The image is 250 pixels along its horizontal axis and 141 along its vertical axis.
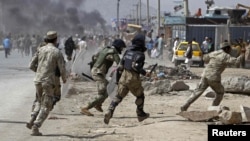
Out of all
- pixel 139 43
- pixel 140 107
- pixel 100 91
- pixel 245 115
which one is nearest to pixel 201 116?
pixel 245 115

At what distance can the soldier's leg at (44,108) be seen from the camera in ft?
31.8

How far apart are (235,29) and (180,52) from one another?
12.0m

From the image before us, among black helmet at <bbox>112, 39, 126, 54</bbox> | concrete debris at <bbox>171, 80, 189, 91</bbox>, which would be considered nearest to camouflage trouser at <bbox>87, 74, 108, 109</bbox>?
black helmet at <bbox>112, 39, 126, 54</bbox>

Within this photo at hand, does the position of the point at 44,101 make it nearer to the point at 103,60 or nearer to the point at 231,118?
the point at 103,60

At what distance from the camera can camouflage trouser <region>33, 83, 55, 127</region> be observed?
31.8ft

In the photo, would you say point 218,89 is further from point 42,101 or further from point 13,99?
point 13,99

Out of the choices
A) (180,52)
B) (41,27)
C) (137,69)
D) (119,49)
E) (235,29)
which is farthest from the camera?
(41,27)

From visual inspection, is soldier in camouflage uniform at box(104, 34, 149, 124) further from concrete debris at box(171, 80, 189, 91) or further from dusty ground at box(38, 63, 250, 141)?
concrete debris at box(171, 80, 189, 91)

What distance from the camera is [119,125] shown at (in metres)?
11.1

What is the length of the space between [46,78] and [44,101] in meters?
0.35

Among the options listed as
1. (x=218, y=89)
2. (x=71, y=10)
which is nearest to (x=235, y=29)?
(x=71, y=10)

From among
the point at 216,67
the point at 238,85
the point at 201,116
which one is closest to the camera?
the point at 201,116

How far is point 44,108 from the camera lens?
9.74 metres

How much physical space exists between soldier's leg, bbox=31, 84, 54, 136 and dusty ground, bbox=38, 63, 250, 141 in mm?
300
